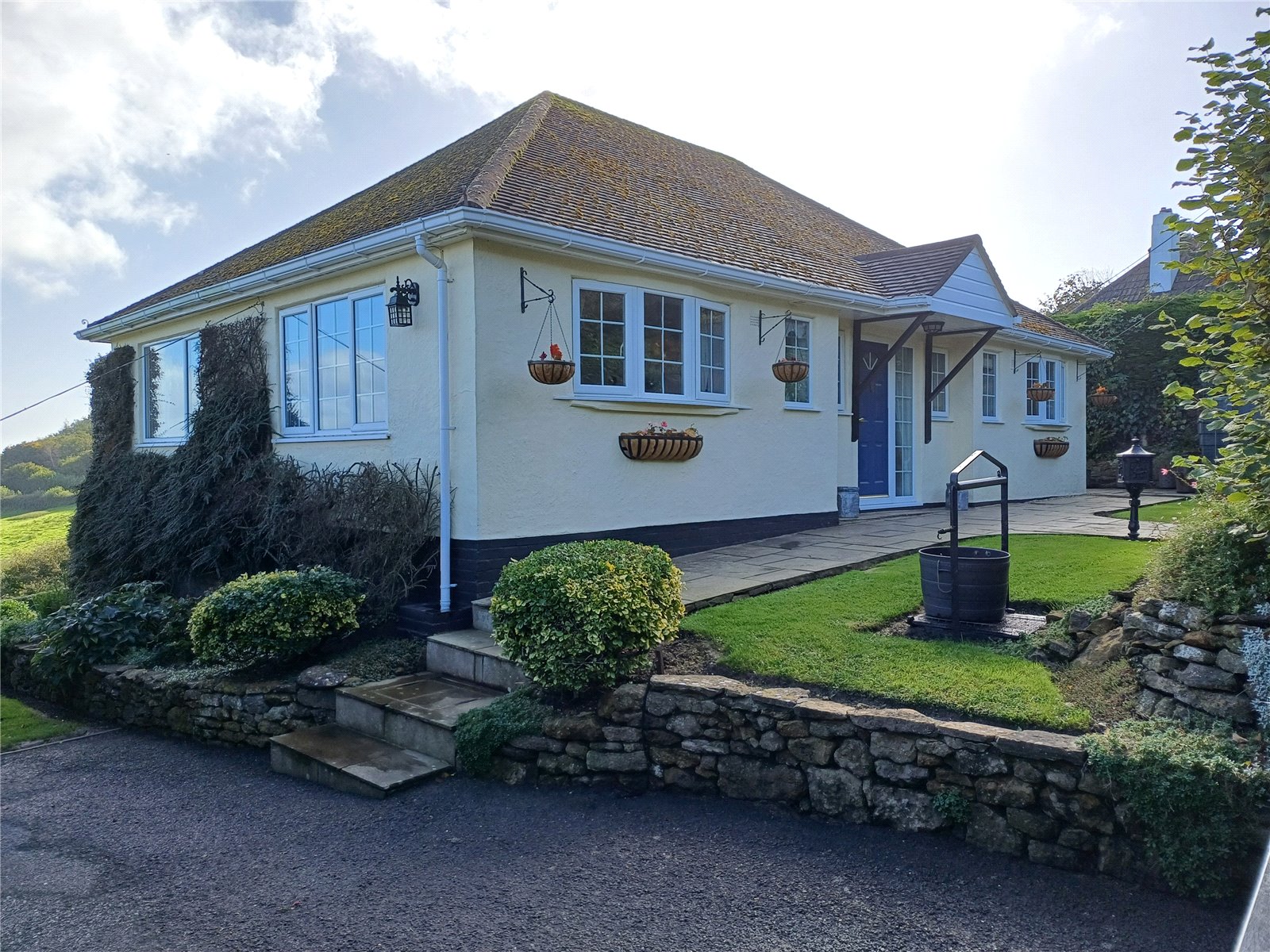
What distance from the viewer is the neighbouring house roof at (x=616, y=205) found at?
792cm

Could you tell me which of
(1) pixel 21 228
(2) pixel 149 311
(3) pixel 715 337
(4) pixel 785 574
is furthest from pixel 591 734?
(2) pixel 149 311

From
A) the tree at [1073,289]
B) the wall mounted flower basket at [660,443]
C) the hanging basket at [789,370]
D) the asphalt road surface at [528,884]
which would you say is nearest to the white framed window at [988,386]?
the hanging basket at [789,370]

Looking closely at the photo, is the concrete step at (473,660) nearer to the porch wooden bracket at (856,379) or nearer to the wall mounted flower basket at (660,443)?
the wall mounted flower basket at (660,443)

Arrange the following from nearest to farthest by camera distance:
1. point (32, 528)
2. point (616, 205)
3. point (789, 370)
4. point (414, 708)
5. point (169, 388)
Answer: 1. point (414, 708)
2. point (616, 205)
3. point (789, 370)
4. point (169, 388)
5. point (32, 528)

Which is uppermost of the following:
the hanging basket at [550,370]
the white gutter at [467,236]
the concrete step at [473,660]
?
the white gutter at [467,236]

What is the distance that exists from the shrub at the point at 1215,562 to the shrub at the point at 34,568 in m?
15.5

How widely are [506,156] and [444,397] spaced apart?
10.00 feet

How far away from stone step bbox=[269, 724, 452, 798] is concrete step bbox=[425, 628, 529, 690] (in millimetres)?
756

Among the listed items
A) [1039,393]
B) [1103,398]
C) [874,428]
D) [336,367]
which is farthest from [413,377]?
[1103,398]

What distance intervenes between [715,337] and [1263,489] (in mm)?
5756

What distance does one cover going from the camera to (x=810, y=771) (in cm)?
433

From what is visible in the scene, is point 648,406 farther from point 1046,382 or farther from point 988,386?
point 1046,382

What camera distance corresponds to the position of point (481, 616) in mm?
6828

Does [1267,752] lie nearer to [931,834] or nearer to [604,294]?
[931,834]
